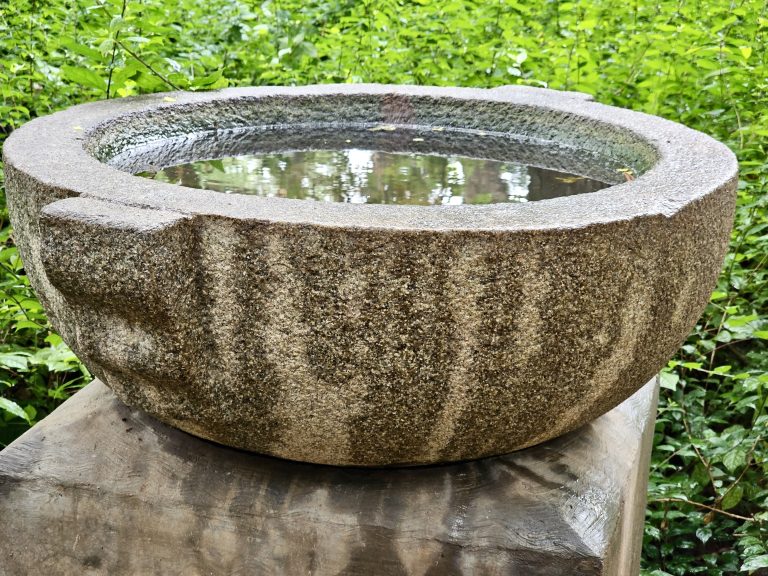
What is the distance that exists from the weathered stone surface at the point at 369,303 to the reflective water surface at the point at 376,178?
42 cm

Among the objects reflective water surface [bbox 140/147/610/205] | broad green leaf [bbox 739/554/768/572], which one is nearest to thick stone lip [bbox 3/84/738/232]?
reflective water surface [bbox 140/147/610/205]

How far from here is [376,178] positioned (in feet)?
7.72

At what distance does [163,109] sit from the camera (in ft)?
8.58

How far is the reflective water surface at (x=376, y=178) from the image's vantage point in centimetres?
219

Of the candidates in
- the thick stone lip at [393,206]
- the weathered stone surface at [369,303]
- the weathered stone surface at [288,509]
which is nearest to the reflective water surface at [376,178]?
the thick stone lip at [393,206]

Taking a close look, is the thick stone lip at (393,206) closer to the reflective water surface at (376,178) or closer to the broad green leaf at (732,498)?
the reflective water surface at (376,178)

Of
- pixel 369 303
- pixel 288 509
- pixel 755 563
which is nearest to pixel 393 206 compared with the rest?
pixel 369 303

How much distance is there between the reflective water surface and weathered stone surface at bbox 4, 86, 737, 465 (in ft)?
1.37

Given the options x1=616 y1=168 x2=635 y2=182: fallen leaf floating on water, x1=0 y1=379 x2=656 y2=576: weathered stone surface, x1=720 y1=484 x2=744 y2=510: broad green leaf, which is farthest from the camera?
x1=720 y1=484 x2=744 y2=510: broad green leaf

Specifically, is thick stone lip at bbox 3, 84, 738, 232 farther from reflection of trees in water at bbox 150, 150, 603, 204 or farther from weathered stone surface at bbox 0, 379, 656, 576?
weathered stone surface at bbox 0, 379, 656, 576

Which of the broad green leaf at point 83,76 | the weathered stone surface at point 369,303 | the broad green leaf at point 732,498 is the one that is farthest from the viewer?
the broad green leaf at point 83,76

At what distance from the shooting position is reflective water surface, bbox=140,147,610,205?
7.18 ft

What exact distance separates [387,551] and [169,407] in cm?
50

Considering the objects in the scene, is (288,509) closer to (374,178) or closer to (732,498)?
(374,178)
